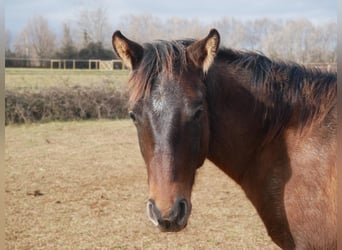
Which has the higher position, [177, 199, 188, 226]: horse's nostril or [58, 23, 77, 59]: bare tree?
[177, 199, 188, 226]: horse's nostril

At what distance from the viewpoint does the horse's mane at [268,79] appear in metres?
2.85

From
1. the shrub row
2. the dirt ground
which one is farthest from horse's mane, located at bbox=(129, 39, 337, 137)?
the shrub row

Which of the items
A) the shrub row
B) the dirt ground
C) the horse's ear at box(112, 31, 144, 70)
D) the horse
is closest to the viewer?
the horse

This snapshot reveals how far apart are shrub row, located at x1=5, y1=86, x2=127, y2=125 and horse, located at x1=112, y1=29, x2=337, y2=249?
16.0m

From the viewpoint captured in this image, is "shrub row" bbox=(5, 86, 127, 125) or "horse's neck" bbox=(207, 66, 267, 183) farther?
"shrub row" bbox=(5, 86, 127, 125)

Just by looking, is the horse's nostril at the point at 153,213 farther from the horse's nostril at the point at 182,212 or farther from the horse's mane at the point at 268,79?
the horse's mane at the point at 268,79

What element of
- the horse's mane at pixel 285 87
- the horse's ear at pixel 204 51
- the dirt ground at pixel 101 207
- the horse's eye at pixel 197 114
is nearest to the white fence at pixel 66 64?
the dirt ground at pixel 101 207

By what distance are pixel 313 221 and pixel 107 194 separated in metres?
6.37

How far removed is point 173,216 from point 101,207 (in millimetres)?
5505

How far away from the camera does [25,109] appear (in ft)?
63.0

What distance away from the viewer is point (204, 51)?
2932 millimetres

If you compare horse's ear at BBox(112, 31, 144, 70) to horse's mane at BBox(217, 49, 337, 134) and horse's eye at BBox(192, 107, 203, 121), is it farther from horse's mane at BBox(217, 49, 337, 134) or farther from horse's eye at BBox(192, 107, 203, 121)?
horse's mane at BBox(217, 49, 337, 134)

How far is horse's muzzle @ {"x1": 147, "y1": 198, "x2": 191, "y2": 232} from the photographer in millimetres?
2521

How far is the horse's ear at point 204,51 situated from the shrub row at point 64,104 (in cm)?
1613
